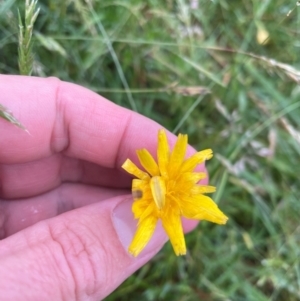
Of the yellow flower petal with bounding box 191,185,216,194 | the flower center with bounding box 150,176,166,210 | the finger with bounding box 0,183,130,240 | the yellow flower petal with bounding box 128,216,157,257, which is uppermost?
the yellow flower petal with bounding box 191,185,216,194

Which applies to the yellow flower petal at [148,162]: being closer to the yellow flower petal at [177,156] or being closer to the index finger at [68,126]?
the yellow flower petal at [177,156]

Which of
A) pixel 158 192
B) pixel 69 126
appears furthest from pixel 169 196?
pixel 69 126

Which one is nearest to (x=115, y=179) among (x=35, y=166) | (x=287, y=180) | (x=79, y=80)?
(x=35, y=166)

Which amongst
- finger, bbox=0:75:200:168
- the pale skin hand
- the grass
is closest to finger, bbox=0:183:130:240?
the pale skin hand

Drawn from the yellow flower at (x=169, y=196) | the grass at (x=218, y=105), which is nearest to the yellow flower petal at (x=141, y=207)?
the yellow flower at (x=169, y=196)

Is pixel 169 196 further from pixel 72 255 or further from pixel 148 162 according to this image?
pixel 72 255

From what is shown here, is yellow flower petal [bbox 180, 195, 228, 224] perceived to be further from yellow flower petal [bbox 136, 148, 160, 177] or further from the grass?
the grass

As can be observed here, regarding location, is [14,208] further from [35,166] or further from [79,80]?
[79,80]
